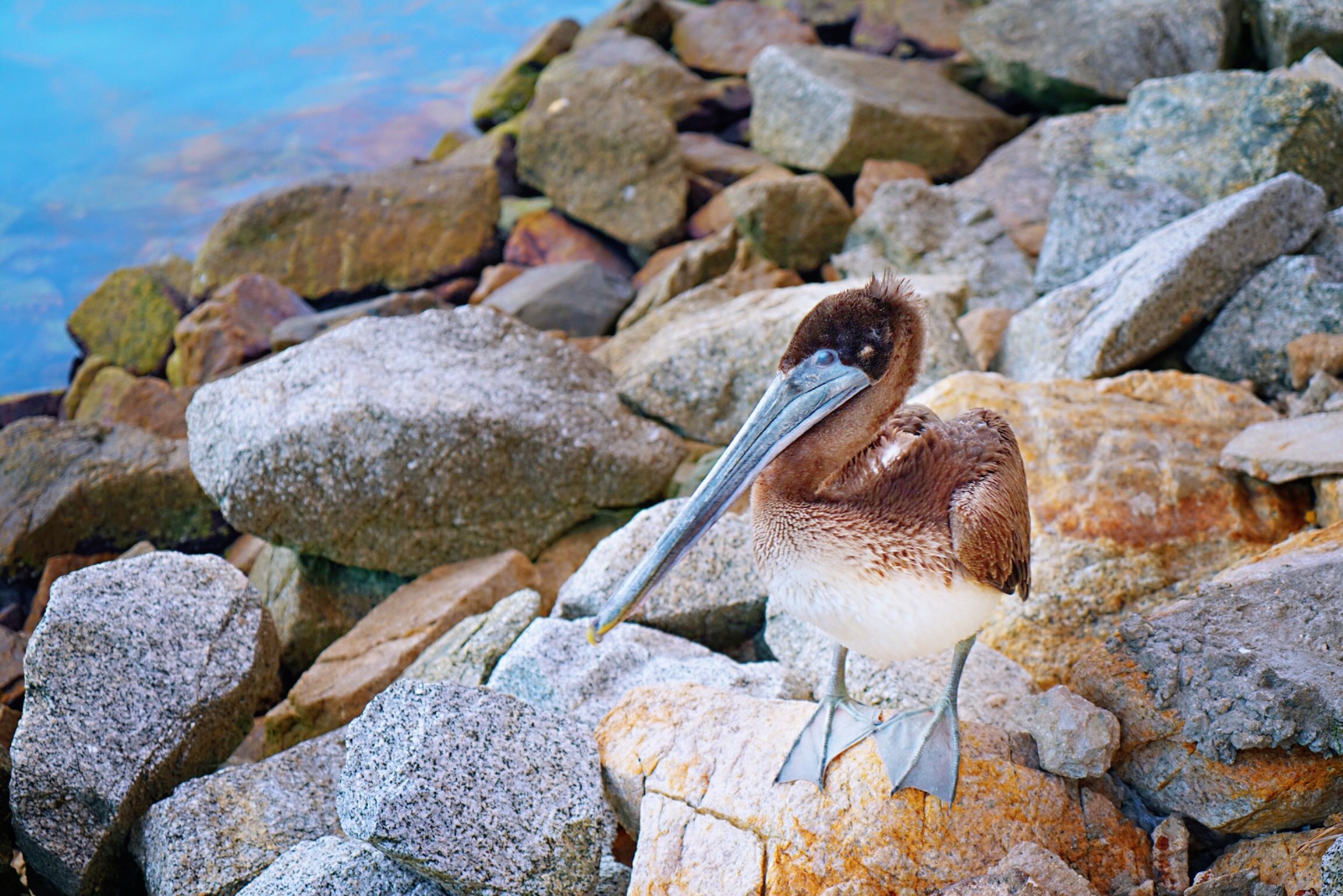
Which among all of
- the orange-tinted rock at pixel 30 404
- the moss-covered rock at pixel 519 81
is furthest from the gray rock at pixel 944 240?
the orange-tinted rock at pixel 30 404

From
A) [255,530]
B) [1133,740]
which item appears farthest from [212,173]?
[1133,740]

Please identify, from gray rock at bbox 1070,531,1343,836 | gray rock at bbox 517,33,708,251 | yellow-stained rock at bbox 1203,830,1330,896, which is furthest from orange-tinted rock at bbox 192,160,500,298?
yellow-stained rock at bbox 1203,830,1330,896

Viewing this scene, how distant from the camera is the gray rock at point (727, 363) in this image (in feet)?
16.1

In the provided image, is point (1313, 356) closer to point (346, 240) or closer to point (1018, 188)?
point (1018, 188)

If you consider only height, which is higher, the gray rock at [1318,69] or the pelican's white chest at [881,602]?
the pelican's white chest at [881,602]

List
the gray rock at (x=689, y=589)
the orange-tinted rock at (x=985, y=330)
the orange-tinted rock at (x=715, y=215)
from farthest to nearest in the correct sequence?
1. the orange-tinted rock at (x=715, y=215)
2. the orange-tinted rock at (x=985, y=330)
3. the gray rock at (x=689, y=589)

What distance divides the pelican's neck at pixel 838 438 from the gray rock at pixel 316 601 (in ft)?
8.72

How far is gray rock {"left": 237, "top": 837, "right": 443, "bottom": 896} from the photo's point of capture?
104 inches

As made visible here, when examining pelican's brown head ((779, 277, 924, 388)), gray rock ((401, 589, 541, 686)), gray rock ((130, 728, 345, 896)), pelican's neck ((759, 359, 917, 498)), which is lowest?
gray rock ((401, 589, 541, 686))

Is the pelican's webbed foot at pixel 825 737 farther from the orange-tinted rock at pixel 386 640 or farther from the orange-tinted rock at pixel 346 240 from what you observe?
the orange-tinted rock at pixel 346 240

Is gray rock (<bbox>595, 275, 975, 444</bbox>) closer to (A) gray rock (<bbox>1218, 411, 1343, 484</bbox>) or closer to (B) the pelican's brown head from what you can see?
(A) gray rock (<bbox>1218, 411, 1343, 484</bbox>)

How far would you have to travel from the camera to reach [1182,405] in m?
4.06

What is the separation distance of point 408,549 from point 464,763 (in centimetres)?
197

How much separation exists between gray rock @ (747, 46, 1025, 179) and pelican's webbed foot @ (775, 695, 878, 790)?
549 cm
